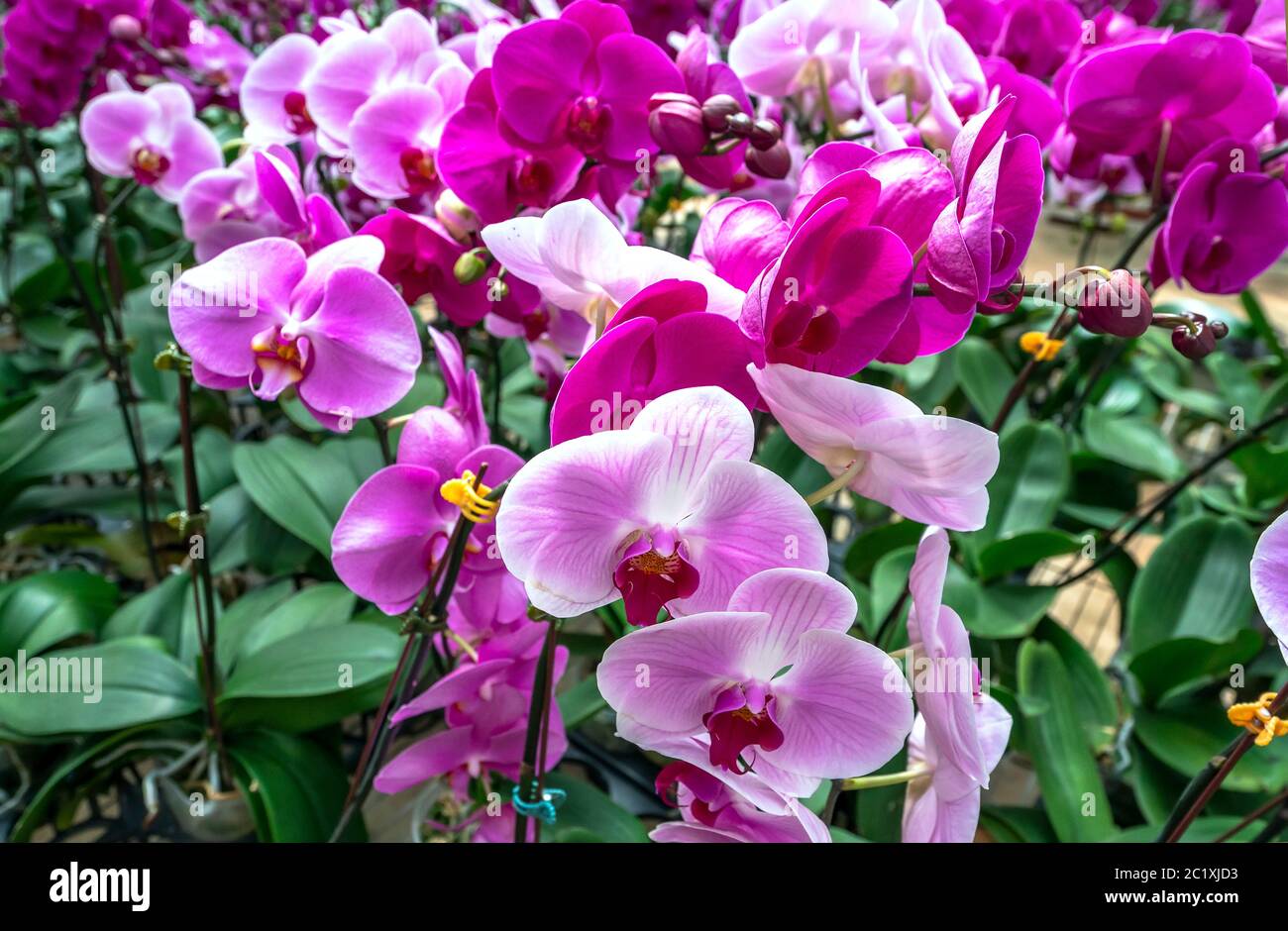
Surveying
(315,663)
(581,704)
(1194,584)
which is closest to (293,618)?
(315,663)

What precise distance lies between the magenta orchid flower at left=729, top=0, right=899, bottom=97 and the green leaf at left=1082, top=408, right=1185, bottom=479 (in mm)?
624

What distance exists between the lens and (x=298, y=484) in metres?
0.79

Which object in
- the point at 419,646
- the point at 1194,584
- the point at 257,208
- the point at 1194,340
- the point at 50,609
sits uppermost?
the point at 1194,340

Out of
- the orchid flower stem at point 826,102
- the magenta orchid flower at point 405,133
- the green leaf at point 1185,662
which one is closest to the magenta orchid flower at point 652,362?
the magenta orchid flower at point 405,133

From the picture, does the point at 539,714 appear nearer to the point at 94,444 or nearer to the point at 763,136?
the point at 763,136

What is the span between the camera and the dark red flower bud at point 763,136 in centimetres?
37

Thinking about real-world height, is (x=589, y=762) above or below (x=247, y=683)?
below

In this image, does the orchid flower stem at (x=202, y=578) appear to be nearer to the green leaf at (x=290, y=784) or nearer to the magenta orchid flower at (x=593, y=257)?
the green leaf at (x=290, y=784)

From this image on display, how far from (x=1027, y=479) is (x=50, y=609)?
3.03 feet

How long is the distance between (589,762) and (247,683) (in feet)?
0.95
